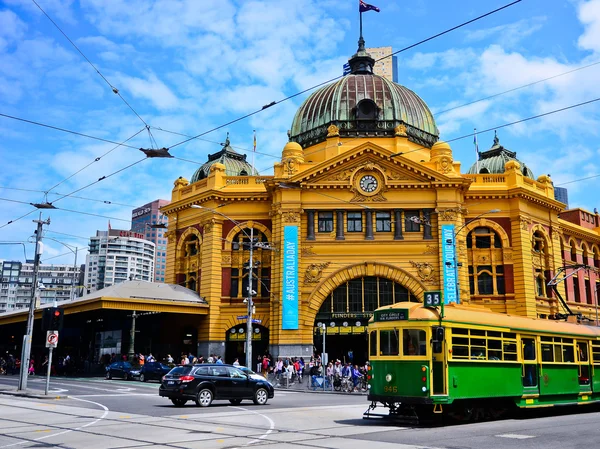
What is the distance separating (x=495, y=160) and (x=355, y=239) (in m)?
20.6

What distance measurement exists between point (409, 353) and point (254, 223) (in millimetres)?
34266

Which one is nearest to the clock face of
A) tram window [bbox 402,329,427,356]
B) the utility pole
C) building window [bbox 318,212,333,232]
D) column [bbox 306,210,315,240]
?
building window [bbox 318,212,333,232]

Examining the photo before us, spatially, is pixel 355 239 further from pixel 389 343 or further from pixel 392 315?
pixel 389 343

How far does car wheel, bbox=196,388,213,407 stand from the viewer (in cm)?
2352

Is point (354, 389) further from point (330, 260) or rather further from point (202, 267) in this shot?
point (202, 267)

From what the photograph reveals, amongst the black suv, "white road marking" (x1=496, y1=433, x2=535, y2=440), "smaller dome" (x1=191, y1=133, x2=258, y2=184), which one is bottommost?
"white road marking" (x1=496, y1=433, x2=535, y2=440)

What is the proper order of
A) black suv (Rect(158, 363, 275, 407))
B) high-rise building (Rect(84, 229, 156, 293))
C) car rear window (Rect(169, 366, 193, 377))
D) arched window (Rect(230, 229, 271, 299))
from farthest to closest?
high-rise building (Rect(84, 229, 156, 293)) → arched window (Rect(230, 229, 271, 299)) → car rear window (Rect(169, 366, 193, 377)) → black suv (Rect(158, 363, 275, 407))

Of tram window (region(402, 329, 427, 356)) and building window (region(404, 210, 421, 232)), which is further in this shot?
building window (region(404, 210, 421, 232))

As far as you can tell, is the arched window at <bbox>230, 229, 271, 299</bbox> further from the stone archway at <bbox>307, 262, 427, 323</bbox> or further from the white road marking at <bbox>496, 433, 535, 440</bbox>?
the white road marking at <bbox>496, 433, 535, 440</bbox>

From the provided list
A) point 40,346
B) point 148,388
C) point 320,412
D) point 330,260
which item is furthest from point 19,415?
point 40,346

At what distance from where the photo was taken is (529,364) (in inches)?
817

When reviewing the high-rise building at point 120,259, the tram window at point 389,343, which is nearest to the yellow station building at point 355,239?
the tram window at point 389,343

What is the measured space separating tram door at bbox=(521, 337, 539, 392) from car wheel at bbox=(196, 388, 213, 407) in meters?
11.0

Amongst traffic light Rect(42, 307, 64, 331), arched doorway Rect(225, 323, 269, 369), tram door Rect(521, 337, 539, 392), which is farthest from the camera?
arched doorway Rect(225, 323, 269, 369)
